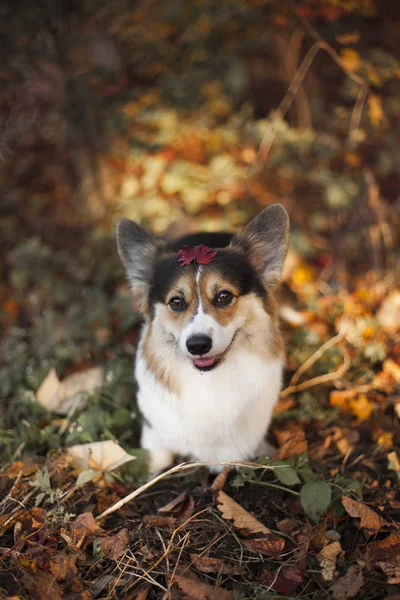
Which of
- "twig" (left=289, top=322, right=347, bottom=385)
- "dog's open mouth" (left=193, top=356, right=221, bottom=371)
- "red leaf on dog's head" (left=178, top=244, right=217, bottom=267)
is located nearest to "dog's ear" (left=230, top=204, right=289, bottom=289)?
"red leaf on dog's head" (left=178, top=244, right=217, bottom=267)

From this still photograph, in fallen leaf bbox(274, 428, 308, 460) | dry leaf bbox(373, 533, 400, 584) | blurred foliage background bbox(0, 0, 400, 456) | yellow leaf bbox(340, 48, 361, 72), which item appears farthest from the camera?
blurred foliage background bbox(0, 0, 400, 456)

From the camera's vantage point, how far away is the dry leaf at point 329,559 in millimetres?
2205

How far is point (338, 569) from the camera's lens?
2.26m

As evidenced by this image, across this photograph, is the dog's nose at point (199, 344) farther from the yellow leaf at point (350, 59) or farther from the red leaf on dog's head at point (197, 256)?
the yellow leaf at point (350, 59)

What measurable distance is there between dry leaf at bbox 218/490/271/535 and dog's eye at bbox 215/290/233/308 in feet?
3.34

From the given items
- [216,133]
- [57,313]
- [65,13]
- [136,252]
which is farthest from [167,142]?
[136,252]

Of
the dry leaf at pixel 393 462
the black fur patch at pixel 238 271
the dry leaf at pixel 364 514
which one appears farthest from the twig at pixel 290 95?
the dry leaf at pixel 364 514

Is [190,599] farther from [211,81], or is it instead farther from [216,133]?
[211,81]

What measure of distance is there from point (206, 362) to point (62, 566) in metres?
1.10

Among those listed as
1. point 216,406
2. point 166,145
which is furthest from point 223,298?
point 166,145

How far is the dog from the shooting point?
2439mm

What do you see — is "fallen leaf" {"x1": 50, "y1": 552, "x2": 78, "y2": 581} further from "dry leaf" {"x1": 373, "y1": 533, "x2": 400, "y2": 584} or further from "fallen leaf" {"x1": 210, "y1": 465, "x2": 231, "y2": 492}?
"dry leaf" {"x1": 373, "y1": 533, "x2": 400, "y2": 584}

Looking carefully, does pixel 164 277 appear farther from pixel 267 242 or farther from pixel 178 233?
pixel 178 233

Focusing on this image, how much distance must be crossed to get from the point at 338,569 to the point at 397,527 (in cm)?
38
